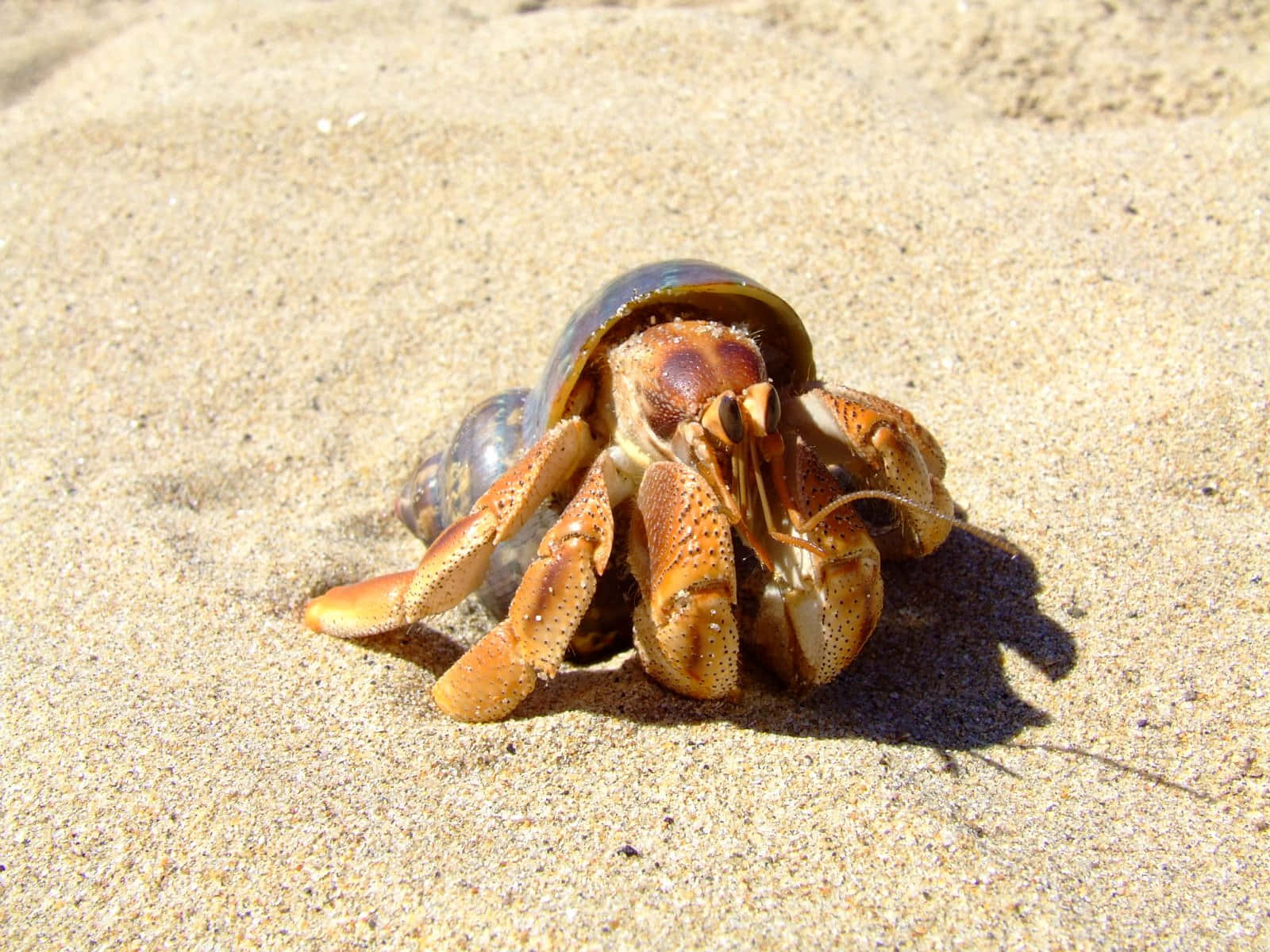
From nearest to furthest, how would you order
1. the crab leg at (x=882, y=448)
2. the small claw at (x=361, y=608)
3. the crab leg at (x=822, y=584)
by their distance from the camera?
the crab leg at (x=822, y=584) < the crab leg at (x=882, y=448) < the small claw at (x=361, y=608)

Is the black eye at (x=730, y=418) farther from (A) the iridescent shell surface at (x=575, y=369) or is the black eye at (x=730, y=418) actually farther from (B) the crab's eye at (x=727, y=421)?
(A) the iridescent shell surface at (x=575, y=369)

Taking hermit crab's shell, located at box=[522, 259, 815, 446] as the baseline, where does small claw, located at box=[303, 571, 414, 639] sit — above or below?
below

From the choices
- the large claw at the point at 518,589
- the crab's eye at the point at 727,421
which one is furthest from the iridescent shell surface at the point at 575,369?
the crab's eye at the point at 727,421

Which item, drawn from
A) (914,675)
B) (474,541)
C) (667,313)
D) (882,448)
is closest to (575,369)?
(667,313)

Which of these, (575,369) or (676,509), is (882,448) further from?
(575,369)

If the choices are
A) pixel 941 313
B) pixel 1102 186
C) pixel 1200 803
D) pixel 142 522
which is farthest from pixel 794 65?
pixel 1200 803

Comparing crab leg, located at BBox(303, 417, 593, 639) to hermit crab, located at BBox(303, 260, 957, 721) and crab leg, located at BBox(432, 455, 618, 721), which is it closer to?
hermit crab, located at BBox(303, 260, 957, 721)

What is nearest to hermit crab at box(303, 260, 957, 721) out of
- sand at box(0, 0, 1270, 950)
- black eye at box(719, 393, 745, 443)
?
black eye at box(719, 393, 745, 443)
